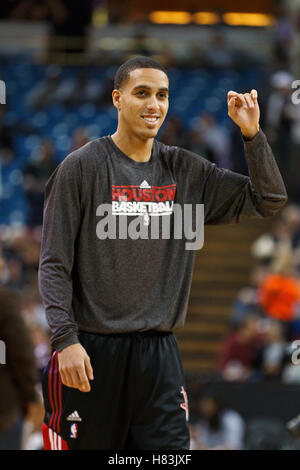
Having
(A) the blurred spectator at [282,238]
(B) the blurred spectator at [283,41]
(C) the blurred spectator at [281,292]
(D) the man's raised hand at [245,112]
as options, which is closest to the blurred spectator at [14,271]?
(C) the blurred spectator at [281,292]

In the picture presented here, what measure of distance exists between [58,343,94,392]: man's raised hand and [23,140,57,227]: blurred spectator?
858 cm

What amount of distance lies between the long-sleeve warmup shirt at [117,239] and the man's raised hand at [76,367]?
110 millimetres

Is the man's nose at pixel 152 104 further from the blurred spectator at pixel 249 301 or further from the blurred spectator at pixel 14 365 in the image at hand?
the blurred spectator at pixel 249 301

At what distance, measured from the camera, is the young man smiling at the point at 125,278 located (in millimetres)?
3670

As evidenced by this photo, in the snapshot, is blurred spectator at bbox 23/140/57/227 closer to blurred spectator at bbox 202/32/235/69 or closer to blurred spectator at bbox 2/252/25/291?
blurred spectator at bbox 2/252/25/291

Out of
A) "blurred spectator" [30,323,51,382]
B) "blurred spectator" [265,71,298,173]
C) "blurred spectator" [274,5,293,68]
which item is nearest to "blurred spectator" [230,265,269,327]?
"blurred spectator" [265,71,298,173]

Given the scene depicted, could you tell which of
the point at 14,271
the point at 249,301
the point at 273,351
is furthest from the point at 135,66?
A: the point at 14,271

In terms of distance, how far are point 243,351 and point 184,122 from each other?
22.1 ft

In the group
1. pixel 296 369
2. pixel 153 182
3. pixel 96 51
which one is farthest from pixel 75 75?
pixel 153 182

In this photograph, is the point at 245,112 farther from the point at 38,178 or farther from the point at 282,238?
the point at 38,178

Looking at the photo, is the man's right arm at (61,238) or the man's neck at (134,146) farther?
the man's neck at (134,146)

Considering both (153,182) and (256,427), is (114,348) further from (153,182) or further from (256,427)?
(256,427)

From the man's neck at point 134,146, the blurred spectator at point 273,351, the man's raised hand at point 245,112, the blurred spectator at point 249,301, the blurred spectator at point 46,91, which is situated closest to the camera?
the man's raised hand at point 245,112
